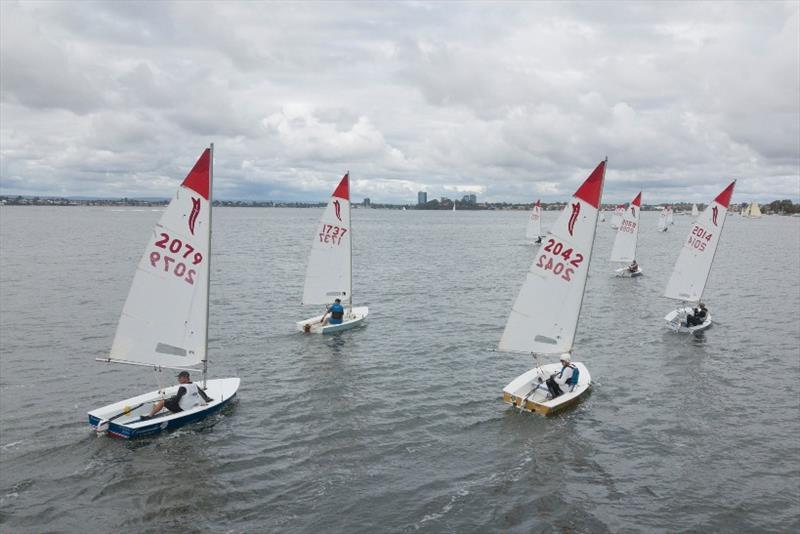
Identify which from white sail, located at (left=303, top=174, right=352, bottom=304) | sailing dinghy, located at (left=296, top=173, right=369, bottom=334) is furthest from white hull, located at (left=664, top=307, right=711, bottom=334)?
white sail, located at (left=303, top=174, right=352, bottom=304)

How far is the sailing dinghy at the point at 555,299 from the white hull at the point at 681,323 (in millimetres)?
13784

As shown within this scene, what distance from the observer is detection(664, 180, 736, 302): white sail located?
34.3 metres

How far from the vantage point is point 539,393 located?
21.6 metres

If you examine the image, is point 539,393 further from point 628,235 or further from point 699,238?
point 628,235

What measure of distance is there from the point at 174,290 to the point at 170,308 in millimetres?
628

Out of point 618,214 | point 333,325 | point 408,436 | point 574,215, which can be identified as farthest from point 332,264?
point 618,214

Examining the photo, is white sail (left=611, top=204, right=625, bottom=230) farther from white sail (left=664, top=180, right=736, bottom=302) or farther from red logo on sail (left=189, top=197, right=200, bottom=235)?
red logo on sail (left=189, top=197, right=200, bottom=235)

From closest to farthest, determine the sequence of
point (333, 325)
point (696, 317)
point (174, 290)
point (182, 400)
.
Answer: point (182, 400), point (174, 290), point (333, 325), point (696, 317)

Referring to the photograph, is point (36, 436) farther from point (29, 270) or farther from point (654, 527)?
point (29, 270)

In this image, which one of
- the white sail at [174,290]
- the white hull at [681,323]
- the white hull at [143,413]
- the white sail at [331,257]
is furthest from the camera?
the white hull at [681,323]

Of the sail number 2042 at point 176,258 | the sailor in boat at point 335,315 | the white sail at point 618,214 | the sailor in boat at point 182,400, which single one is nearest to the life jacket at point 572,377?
the sailor in boat at point 182,400

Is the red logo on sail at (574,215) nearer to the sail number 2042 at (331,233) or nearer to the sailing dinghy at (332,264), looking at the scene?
the sailing dinghy at (332,264)

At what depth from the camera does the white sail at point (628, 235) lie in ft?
193

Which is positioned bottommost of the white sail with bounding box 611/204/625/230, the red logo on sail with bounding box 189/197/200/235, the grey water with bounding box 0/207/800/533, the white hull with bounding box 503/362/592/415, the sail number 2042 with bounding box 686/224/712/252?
the grey water with bounding box 0/207/800/533
